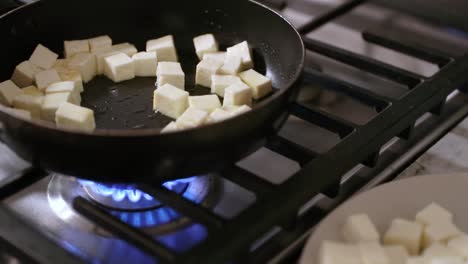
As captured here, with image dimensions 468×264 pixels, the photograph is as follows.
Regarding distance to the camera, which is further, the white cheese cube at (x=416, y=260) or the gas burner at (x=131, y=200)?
A: the gas burner at (x=131, y=200)

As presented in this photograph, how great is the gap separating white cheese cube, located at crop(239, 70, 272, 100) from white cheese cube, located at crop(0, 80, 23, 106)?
30 cm

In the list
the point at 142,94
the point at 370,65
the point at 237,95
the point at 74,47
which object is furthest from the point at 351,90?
the point at 74,47

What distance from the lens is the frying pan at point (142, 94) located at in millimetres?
638

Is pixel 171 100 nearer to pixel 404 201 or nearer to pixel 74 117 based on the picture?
pixel 74 117

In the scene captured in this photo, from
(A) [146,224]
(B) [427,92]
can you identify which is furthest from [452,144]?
(A) [146,224]

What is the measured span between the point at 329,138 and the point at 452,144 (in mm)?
170

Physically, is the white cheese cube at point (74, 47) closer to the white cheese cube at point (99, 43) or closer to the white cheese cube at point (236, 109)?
the white cheese cube at point (99, 43)

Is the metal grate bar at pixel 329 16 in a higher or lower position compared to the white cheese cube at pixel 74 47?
lower

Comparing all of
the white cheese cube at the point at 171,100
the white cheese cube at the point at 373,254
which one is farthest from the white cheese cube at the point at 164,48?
the white cheese cube at the point at 373,254

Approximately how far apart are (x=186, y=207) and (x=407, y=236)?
23cm

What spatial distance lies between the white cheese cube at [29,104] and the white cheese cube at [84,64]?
0.33ft

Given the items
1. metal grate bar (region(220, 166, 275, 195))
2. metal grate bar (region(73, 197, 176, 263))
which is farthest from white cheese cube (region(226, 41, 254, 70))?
metal grate bar (region(73, 197, 176, 263))

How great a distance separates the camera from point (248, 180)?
0.75m

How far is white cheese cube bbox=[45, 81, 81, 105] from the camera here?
2.77 feet
